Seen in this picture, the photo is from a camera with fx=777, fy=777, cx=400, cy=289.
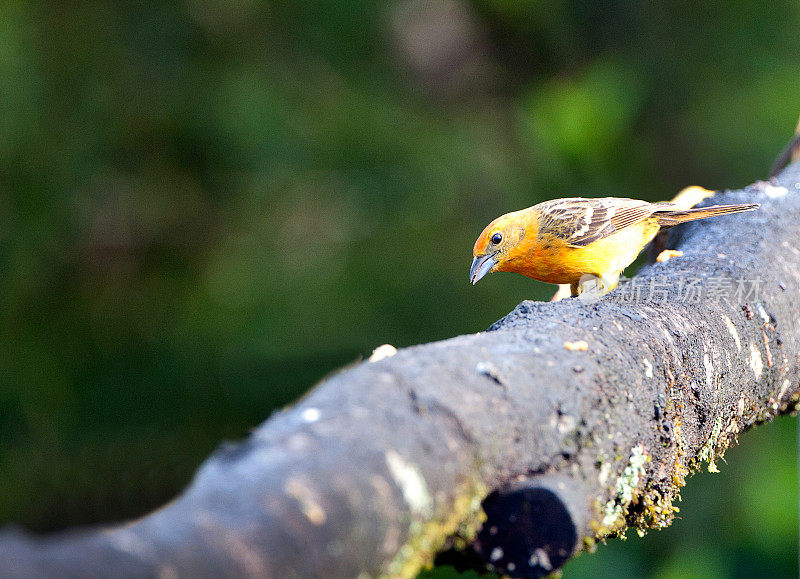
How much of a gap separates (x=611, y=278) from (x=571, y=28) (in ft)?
16.0

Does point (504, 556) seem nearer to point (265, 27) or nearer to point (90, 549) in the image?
point (90, 549)

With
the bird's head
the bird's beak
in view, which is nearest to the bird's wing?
the bird's head

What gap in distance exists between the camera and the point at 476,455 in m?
1.43

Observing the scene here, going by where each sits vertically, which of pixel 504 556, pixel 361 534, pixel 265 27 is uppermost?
pixel 265 27

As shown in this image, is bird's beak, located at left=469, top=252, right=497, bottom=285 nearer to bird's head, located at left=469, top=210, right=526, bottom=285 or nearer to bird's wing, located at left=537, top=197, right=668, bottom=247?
bird's head, located at left=469, top=210, right=526, bottom=285

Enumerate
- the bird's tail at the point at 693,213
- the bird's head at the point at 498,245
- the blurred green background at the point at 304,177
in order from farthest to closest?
the blurred green background at the point at 304,177 < the bird's head at the point at 498,245 < the bird's tail at the point at 693,213

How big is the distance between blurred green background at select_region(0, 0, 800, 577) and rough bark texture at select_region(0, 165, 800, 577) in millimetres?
3847

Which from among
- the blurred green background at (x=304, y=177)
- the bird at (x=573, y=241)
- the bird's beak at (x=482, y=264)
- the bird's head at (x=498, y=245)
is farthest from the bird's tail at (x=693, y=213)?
the blurred green background at (x=304, y=177)

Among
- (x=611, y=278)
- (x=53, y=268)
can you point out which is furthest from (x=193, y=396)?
(x=611, y=278)

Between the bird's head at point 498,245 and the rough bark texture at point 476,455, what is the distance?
1.22 meters

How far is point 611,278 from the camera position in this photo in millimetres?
3857

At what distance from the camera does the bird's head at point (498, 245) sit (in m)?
3.68

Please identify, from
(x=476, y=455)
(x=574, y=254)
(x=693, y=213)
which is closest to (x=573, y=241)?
(x=574, y=254)

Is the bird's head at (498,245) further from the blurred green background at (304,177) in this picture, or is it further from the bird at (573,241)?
the blurred green background at (304,177)
